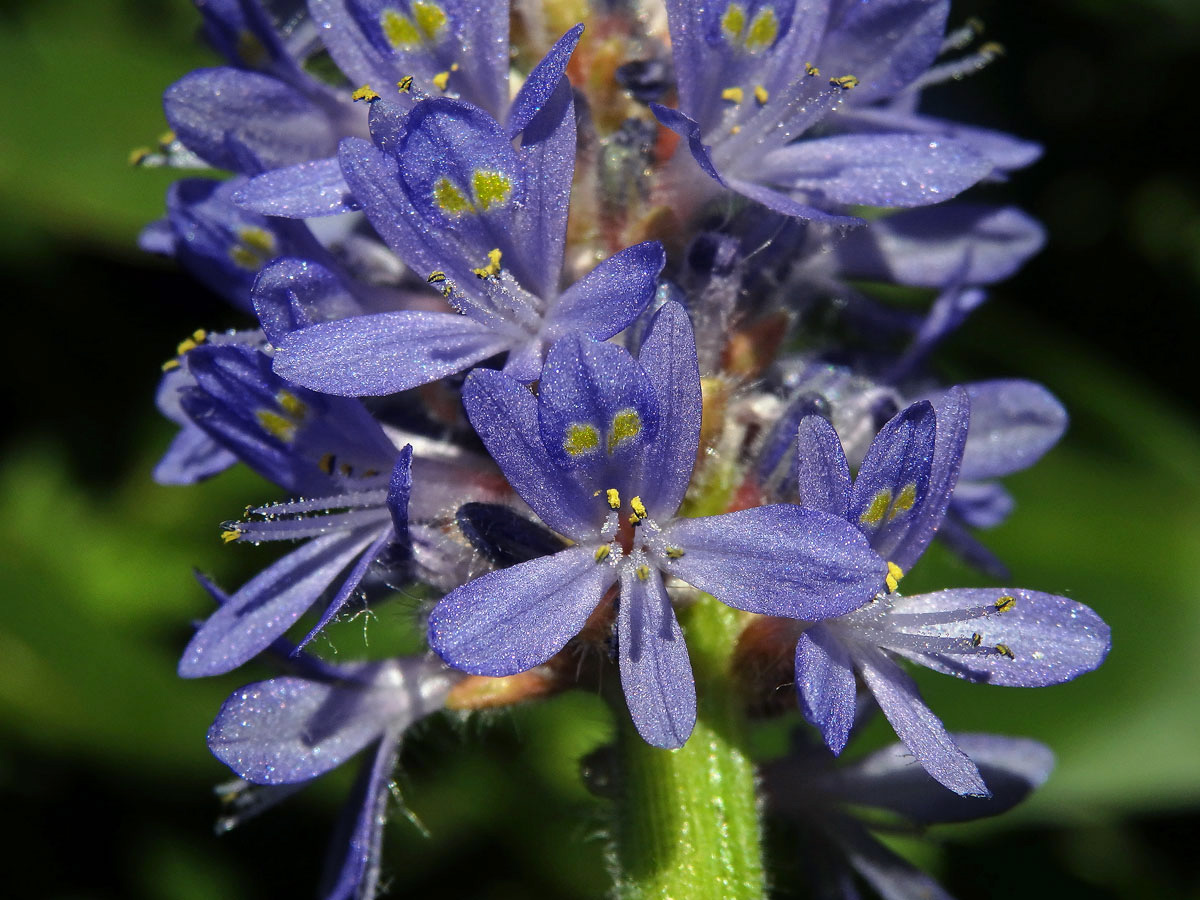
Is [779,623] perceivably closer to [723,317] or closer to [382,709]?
[723,317]

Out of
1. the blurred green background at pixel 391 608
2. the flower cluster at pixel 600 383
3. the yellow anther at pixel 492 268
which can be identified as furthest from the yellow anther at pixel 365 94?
the blurred green background at pixel 391 608

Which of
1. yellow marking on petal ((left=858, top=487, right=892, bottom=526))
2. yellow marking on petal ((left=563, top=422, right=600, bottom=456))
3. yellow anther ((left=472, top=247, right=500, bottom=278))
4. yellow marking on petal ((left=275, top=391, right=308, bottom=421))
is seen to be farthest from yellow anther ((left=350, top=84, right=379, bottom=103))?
yellow marking on petal ((left=858, top=487, right=892, bottom=526))

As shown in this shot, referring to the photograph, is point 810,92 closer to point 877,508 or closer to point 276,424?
point 877,508

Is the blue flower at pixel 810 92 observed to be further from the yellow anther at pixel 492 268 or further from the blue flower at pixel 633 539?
the blue flower at pixel 633 539

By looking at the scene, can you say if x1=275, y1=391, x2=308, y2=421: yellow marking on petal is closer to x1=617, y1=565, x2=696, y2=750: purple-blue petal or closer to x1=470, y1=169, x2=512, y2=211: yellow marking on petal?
x1=470, y1=169, x2=512, y2=211: yellow marking on petal

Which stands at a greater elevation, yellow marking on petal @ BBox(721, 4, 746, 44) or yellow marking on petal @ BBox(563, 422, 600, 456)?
yellow marking on petal @ BBox(721, 4, 746, 44)

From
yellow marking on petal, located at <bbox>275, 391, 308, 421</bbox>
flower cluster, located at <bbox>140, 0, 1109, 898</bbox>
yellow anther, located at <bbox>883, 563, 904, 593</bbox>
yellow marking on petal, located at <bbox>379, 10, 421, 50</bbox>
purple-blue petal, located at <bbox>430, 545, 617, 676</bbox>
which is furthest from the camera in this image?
yellow marking on petal, located at <bbox>379, 10, 421, 50</bbox>

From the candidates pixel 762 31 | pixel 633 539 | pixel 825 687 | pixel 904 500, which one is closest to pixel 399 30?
pixel 762 31
